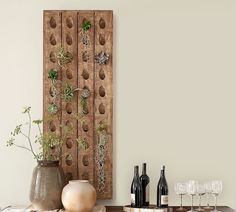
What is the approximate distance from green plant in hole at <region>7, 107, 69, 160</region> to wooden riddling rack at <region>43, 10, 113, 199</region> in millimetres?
39

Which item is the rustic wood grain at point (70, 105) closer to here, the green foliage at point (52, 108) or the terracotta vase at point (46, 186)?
the green foliage at point (52, 108)

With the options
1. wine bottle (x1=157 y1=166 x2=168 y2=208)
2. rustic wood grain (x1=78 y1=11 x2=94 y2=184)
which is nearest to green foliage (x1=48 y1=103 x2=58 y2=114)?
rustic wood grain (x1=78 y1=11 x2=94 y2=184)

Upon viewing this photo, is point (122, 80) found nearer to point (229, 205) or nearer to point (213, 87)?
point (213, 87)

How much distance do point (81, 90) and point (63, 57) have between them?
0.24 meters

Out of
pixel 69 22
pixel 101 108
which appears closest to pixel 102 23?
pixel 69 22

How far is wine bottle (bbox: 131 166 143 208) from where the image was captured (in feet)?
10.7

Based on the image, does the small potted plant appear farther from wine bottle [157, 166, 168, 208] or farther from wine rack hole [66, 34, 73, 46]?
wine bottle [157, 166, 168, 208]

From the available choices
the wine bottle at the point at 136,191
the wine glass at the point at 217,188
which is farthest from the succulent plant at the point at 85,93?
the wine glass at the point at 217,188

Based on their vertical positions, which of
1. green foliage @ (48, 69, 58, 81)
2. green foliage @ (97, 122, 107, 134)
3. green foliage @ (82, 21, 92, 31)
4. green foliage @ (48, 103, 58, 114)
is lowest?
green foliage @ (97, 122, 107, 134)

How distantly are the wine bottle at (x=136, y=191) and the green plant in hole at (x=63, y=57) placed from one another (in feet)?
2.65

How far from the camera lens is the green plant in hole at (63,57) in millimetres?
3340

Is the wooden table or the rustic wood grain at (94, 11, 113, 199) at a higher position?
the rustic wood grain at (94, 11, 113, 199)

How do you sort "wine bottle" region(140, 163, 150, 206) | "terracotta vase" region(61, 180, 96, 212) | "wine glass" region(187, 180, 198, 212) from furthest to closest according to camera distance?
1. "wine bottle" region(140, 163, 150, 206)
2. "wine glass" region(187, 180, 198, 212)
3. "terracotta vase" region(61, 180, 96, 212)

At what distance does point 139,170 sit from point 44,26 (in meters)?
1.12
